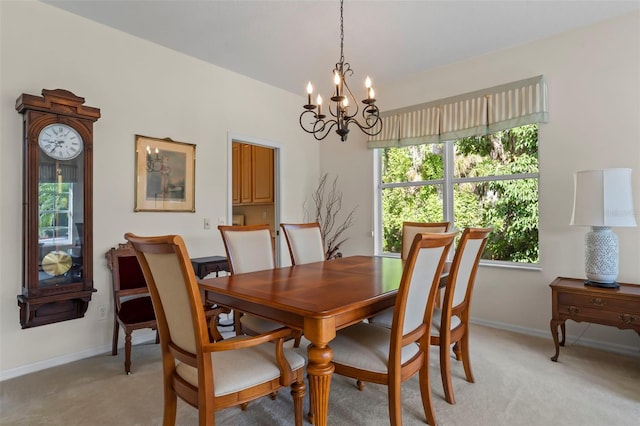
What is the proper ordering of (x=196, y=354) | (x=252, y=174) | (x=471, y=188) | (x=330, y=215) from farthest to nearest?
(x=252, y=174), (x=330, y=215), (x=471, y=188), (x=196, y=354)

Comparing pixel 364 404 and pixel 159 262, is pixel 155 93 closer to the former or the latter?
pixel 159 262

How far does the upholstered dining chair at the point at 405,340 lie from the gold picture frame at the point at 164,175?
235cm

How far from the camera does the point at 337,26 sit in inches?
119

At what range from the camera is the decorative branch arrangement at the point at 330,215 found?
192 inches

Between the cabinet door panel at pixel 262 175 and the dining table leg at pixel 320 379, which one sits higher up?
the cabinet door panel at pixel 262 175

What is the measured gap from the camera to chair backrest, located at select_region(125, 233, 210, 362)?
1288mm

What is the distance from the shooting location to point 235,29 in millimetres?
3086

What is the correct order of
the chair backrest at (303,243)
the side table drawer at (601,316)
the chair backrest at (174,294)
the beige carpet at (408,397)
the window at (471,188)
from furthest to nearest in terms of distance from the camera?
the window at (471,188) → the chair backrest at (303,243) → the side table drawer at (601,316) → the beige carpet at (408,397) → the chair backrest at (174,294)

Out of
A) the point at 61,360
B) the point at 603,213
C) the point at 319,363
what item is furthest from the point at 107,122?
the point at 603,213

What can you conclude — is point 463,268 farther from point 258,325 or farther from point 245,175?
point 245,175

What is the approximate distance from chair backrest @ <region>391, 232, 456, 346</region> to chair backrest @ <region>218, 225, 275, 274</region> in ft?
4.37

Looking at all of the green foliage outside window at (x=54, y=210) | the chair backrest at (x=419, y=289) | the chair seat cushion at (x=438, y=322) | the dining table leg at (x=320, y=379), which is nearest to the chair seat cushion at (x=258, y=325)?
the dining table leg at (x=320, y=379)

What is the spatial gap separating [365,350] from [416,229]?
1692mm

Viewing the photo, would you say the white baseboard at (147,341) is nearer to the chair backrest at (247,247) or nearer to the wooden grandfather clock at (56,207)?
the wooden grandfather clock at (56,207)
